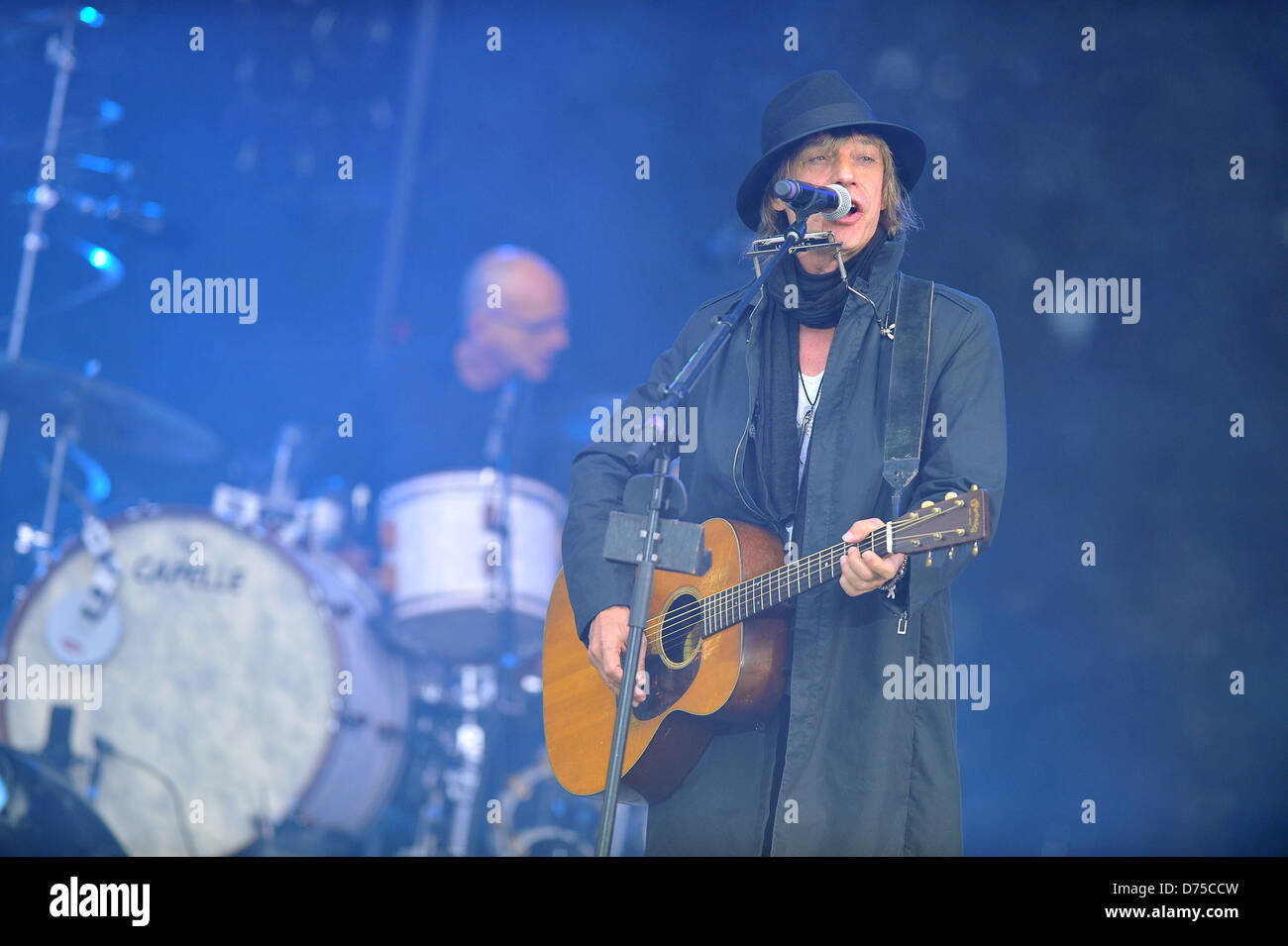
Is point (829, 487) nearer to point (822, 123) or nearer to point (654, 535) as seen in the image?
point (654, 535)

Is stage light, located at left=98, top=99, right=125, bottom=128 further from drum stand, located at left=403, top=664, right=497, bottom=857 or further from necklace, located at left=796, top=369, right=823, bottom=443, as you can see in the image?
necklace, located at left=796, top=369, right=823, bottom=443

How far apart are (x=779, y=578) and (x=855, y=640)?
0.23 meters

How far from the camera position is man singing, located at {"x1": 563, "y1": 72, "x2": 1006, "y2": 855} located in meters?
2.66

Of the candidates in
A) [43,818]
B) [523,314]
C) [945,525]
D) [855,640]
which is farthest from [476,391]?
[945,525]

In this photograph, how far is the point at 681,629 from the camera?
10.2ft

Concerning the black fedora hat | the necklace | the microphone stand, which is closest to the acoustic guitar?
the microphone stand

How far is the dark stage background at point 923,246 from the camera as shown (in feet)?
13.0

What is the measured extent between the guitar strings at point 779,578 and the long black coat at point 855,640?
65 millimetres

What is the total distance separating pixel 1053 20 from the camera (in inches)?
159

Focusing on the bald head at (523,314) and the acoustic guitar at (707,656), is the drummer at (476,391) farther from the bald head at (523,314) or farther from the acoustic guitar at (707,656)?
the acoustic guitar at (707,656)

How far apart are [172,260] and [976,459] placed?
3777 millimetres

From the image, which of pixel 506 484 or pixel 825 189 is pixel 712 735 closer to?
pixel 825 189

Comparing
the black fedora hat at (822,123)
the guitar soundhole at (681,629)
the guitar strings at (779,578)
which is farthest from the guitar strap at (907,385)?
the guitar soundhole at (681,629)
